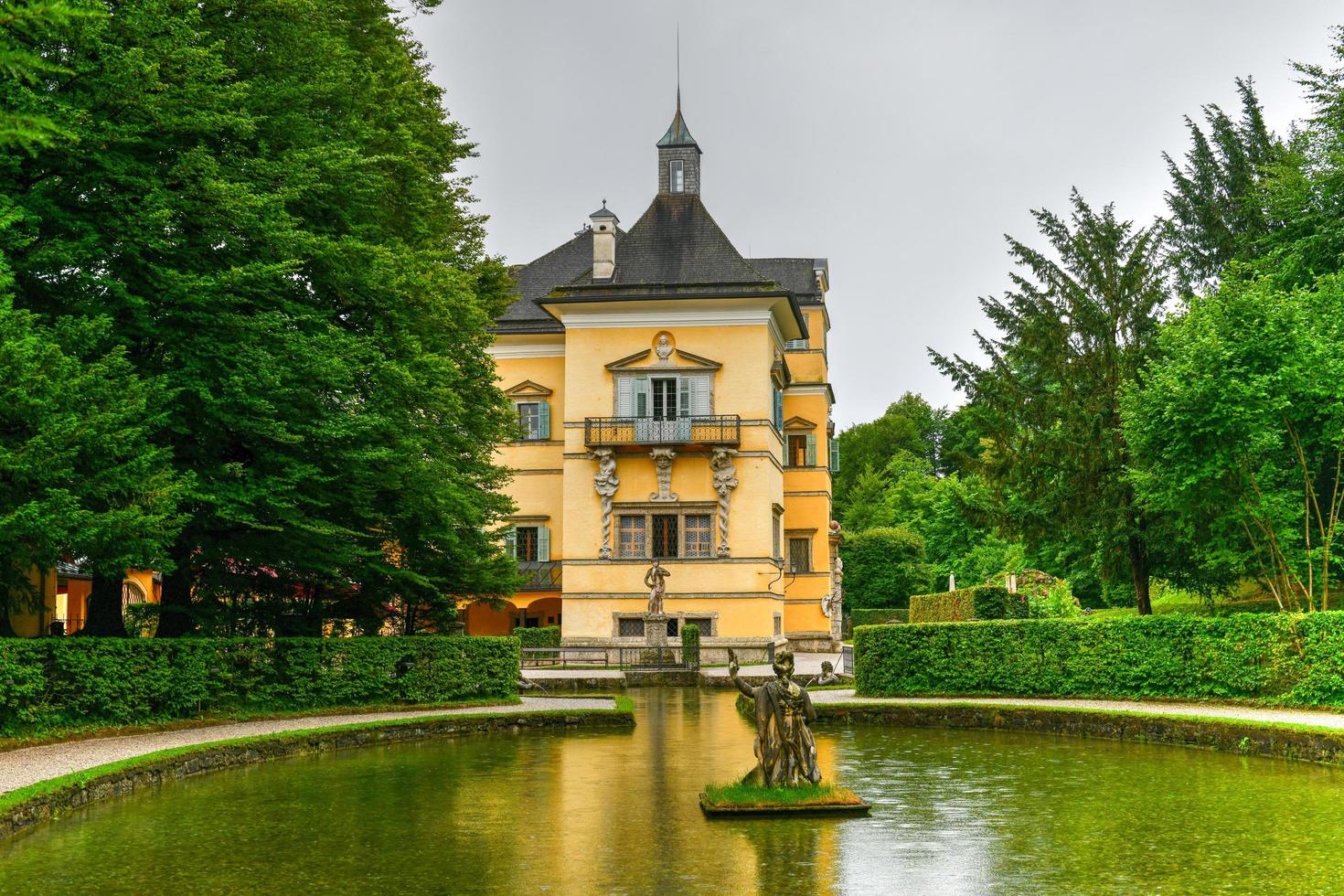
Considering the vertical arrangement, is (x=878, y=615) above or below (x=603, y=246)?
below

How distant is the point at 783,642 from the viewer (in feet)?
144

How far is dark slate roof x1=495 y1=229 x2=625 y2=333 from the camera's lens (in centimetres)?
4772

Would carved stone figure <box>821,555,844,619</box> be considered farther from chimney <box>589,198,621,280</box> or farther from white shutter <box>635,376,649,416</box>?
chimney <box>589,198,621,280</box>

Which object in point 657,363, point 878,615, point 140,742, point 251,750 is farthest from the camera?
point 878,615

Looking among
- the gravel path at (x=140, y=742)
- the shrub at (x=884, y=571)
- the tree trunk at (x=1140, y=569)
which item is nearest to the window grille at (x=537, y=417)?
the tree trunk at (x=1140, y=569)

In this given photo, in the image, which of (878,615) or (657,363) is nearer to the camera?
(657,363)

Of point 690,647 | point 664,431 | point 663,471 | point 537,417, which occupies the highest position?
point 537,417

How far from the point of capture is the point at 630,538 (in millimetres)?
41656

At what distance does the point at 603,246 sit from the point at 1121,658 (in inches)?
1020

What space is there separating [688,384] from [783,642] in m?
9.63

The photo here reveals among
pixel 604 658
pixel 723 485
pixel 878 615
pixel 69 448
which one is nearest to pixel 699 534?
pixel 723 485

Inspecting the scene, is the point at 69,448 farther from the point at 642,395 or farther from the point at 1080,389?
the point at 642,395

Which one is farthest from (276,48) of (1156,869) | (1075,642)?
(1156,869)

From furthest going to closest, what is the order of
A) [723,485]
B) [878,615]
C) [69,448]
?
[878,615] < [723,485] < [69,448]
